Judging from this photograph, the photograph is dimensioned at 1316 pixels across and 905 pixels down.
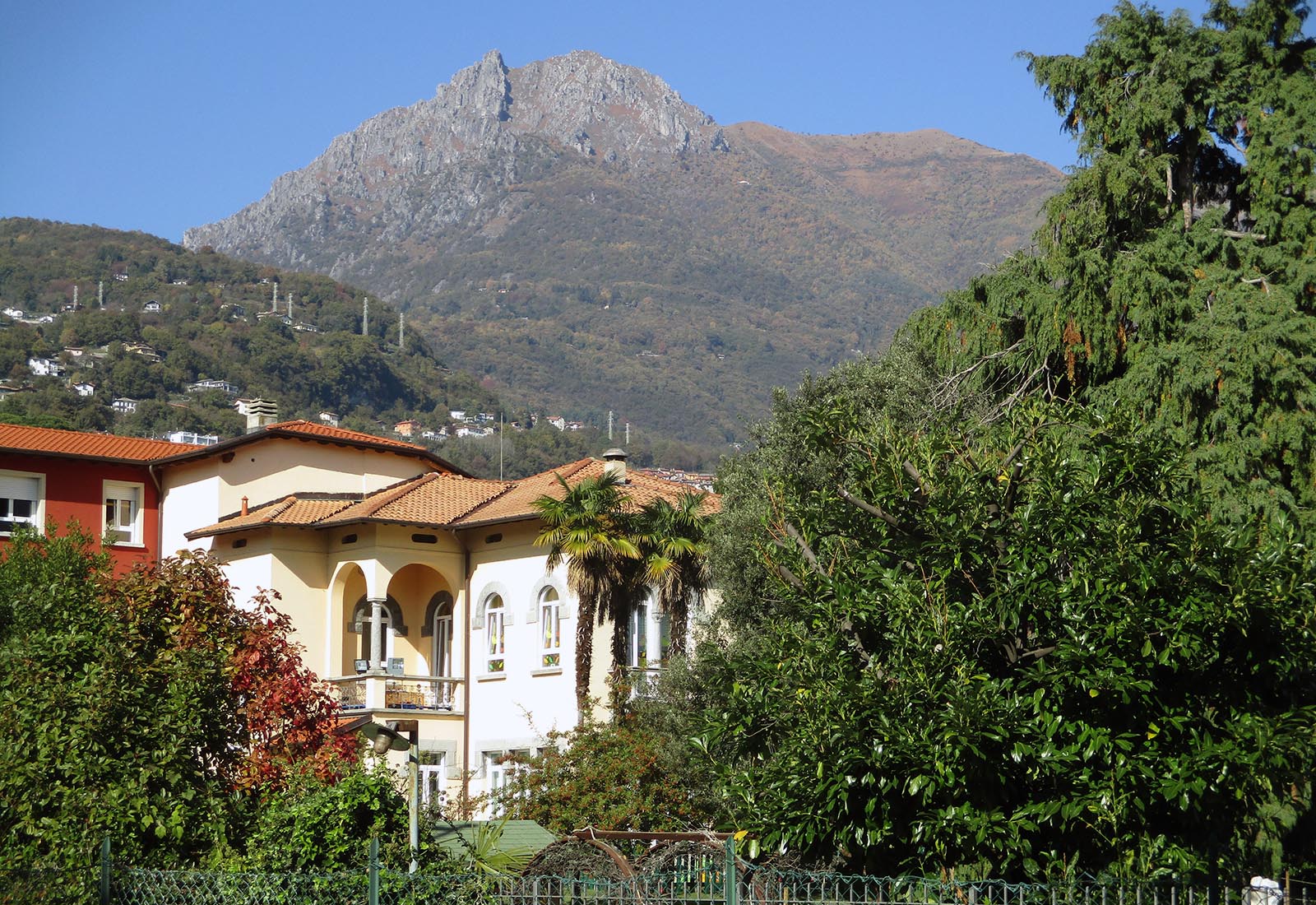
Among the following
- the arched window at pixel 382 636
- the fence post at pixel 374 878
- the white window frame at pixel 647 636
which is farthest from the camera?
the arched window at pixel 382 636

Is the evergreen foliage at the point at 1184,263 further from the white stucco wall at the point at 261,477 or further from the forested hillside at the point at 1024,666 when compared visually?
the white stucco wall at the point at 261,477

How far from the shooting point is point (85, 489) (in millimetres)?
40844

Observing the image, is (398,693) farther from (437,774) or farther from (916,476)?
(916,476)

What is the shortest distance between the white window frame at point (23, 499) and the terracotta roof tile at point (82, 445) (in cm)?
75

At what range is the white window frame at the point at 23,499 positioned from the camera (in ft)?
131

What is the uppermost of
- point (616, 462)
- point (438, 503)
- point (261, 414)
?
point (261, 414)

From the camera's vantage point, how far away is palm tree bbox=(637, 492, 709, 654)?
28.9m

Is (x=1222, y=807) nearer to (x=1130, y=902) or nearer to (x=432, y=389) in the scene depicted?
(x=1130, y=902)

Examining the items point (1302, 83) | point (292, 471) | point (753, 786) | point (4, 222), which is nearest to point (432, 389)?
point (4, 222)

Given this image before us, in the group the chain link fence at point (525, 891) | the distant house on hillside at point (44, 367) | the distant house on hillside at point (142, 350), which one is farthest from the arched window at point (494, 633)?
the distant house on hillside at point (142, 350)

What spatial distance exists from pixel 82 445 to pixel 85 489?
1423 mm

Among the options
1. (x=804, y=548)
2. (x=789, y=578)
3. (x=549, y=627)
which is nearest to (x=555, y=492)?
(x=549, y=627)

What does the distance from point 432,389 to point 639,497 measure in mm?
99375

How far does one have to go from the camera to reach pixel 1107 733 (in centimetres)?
1189
